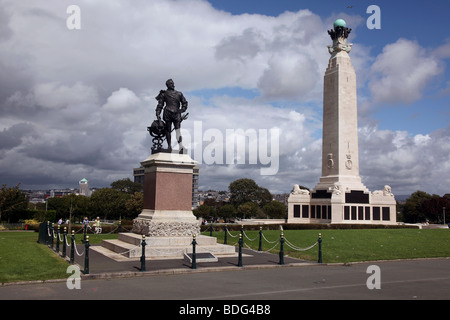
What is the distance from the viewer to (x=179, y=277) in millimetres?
11922

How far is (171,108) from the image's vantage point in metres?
19.1

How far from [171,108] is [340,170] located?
3238 centimetres

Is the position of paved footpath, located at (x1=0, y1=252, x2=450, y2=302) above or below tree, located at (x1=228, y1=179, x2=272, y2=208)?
below

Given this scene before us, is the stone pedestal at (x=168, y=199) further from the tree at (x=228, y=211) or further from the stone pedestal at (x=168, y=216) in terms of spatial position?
the tree at (x=228, y=211)

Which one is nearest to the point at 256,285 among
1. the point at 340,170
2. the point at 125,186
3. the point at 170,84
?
the point at 170,84

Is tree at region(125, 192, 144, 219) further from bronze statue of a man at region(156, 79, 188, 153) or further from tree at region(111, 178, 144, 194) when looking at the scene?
bronze statue of a man at region(156, 79, 188, 153)

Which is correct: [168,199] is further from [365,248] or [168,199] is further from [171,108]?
[365,248]

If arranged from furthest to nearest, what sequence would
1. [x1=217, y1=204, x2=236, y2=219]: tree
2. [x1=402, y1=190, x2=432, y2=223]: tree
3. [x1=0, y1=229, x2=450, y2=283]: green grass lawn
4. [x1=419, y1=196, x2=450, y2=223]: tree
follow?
[x1=217, y1=204, x2=236, y2=219]: tree < [x1=402, y1=190, x2=432, y2=223]: tree < [x1=419, y1=196, x2=450, y2=223]: tree < [x1=0, y1=229, x2=450, y2=283]: green grass lawn

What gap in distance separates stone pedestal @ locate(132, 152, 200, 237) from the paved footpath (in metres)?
3.95

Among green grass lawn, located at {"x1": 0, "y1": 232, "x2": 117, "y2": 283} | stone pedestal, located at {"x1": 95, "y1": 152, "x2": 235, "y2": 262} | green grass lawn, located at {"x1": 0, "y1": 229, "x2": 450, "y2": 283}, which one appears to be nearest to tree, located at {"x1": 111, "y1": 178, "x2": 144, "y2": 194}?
green grass lawn, located at {"x1": 0, "y1": 229, "x2": 450, "y2": 283}

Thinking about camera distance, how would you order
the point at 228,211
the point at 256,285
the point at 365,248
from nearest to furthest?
the point at 256,285, the point at 365,248, the point at 228,211

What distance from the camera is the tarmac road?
9.34m
